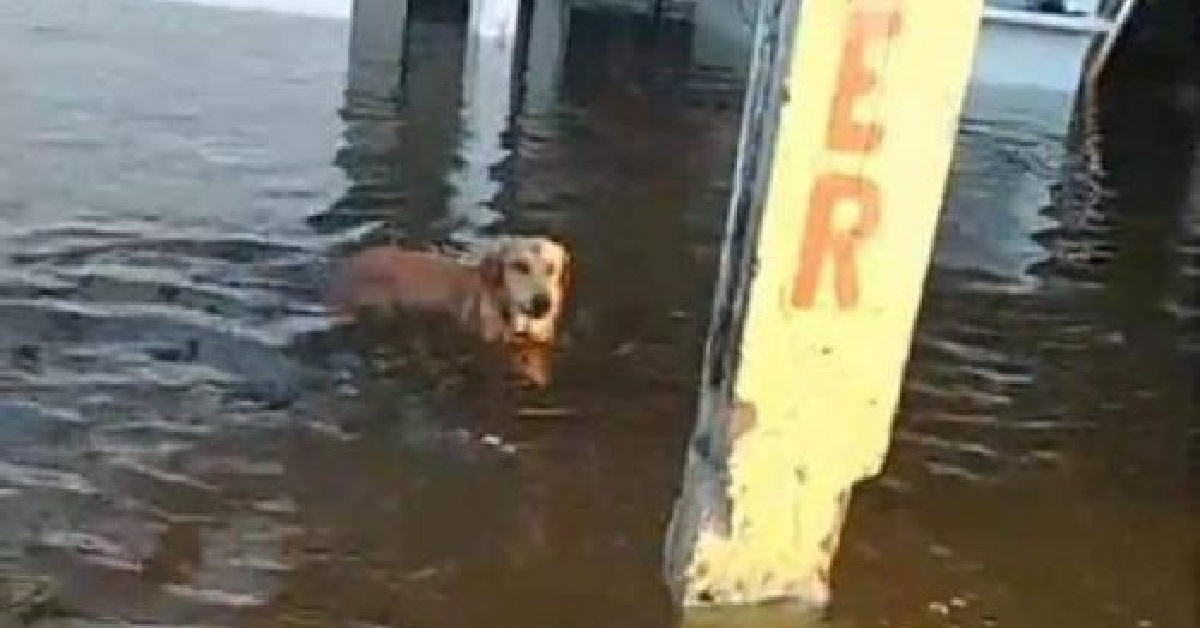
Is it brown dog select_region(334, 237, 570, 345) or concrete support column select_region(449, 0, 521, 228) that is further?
concrete support column select_region(449, 0, 521, 228)

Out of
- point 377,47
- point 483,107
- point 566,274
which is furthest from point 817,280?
point 377,47

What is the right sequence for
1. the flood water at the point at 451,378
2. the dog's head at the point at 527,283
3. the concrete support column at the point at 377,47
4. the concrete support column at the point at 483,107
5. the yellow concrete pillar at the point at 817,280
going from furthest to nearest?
the concrete support column at the point at 377,47, the concrete support column at the point at 483,107, the dog's head at the point at 527,283, the flood water at the point at 451,378, the yellow concrete pillar at the point at 817,280

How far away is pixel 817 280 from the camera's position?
8.93ft

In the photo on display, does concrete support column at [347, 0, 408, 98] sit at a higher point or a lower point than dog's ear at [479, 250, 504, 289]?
higher

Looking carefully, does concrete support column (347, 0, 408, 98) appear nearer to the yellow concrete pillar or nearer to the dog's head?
the dog's head

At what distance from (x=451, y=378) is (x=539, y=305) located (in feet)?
0.97

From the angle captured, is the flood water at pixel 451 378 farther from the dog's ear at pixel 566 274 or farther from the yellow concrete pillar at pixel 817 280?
the yellow concrete pillar at pixel 817 280

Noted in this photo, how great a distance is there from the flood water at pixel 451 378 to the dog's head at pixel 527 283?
91 millimetres

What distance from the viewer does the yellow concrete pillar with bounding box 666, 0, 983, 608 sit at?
264cm

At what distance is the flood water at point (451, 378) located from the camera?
2975mm

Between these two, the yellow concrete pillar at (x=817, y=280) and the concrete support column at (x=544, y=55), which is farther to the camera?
the concrete support column at (x=544, y=55)

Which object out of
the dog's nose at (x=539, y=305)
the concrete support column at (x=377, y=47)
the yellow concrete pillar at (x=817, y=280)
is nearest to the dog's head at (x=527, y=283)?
the dog's nose at (x=539, y=305)

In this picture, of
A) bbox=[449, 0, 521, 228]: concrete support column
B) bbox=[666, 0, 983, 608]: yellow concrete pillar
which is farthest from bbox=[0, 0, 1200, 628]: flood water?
bbox=[666, 0, 983, 608]: yellow concrete pillar

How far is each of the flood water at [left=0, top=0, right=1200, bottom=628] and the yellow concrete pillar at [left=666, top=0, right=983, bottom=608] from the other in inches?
6.2
